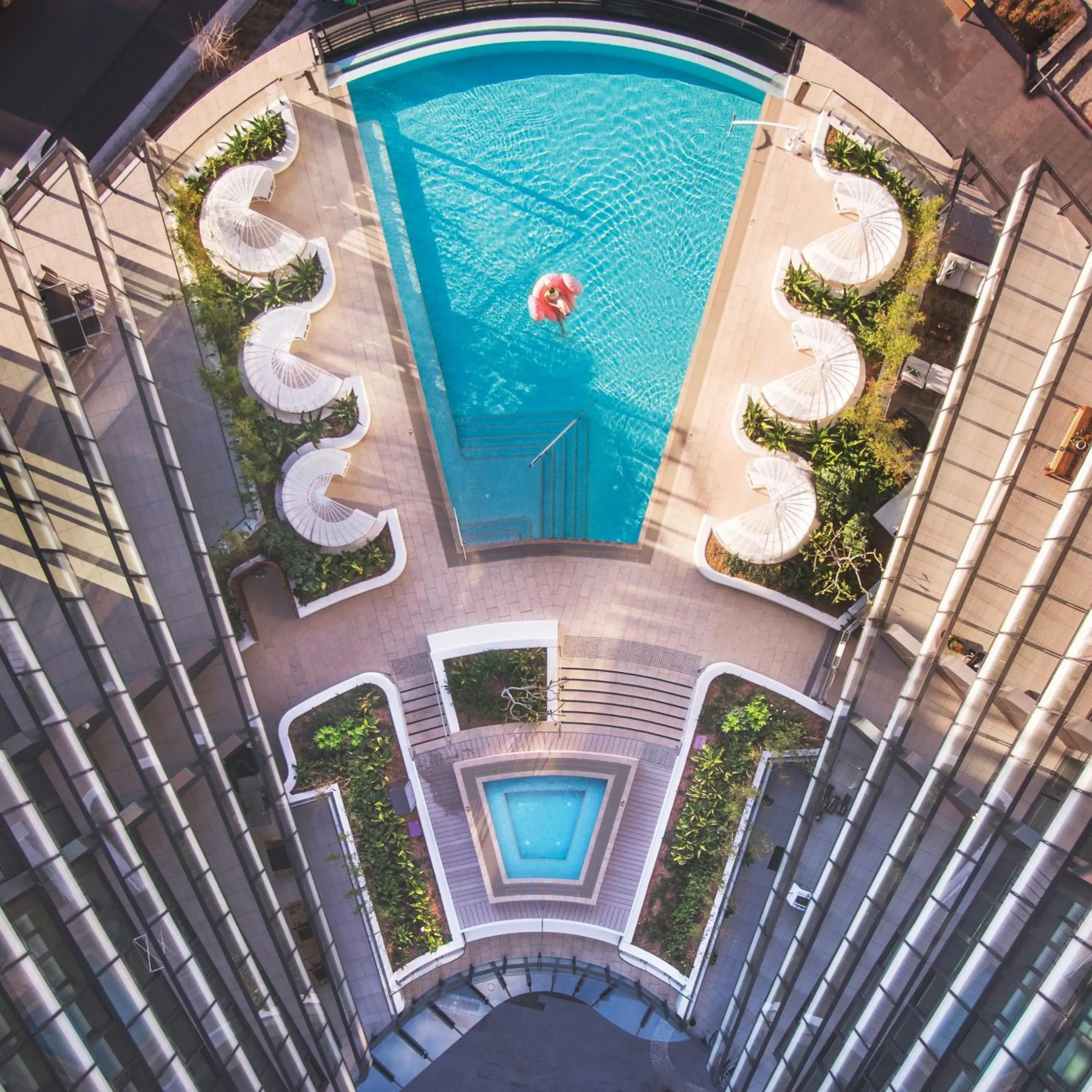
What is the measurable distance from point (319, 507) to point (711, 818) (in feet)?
42.6

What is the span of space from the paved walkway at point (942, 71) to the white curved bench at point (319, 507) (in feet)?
56.0

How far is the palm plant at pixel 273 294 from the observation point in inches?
848

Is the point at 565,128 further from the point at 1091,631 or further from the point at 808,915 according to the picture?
the point at 808,915

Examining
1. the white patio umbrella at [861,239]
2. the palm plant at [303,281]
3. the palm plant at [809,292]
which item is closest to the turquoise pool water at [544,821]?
the palm plant at [809,292]

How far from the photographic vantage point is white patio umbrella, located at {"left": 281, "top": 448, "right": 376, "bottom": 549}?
2077cm

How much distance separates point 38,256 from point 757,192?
1891 centimetres

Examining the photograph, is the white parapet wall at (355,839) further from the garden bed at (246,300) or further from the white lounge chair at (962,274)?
the white lounge chair at (962,274)

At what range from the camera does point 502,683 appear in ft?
71.8

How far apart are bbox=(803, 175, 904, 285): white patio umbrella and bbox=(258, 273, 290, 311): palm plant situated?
13727 millimetres

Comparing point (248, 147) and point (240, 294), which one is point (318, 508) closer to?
point (240, 294)

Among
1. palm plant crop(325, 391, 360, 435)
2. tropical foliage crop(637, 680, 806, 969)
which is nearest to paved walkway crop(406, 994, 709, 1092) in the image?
tropical foliage crop(637, 680, 806, 969)

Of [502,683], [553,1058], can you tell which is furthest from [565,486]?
[553,1058]

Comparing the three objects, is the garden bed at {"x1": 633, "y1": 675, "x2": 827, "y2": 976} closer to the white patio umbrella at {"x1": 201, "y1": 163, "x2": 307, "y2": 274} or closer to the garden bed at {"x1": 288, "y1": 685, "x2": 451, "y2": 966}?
the garden bed at {"x1": 288, "y1": 685, "x2": 451, "y2": 966}

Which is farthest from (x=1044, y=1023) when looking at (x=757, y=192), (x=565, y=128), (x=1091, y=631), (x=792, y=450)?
(x=565, y=128)
